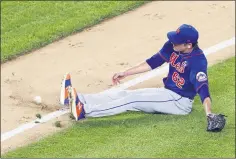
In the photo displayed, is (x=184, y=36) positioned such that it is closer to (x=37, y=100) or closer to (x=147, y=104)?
(x=147, y=104)

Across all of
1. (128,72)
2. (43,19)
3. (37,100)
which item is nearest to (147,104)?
(128,72)

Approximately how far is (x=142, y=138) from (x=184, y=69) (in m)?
0.95

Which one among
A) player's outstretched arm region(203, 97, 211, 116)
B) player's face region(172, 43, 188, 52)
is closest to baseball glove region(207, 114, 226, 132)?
player's outstretched arm region(203, 97, 211, 116)

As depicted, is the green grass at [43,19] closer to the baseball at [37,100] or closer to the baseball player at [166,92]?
the baseball at [37,100]

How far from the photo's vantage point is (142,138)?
9297 millimetres

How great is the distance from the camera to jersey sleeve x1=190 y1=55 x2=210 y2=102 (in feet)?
30.4

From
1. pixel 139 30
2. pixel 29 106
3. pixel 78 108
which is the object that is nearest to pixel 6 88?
pixel 29 106

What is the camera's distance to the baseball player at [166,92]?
373 inches

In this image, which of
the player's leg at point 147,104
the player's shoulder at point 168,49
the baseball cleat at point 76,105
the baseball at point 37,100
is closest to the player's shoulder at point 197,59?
the player's shoulder at point 168,49

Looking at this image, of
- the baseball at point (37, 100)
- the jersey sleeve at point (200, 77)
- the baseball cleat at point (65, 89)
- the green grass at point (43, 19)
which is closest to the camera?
the jersey sleeve at point (200, 77)

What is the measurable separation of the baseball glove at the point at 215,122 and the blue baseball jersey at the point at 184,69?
0.38m

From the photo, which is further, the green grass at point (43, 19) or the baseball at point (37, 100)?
the green grass at point (43, 19)

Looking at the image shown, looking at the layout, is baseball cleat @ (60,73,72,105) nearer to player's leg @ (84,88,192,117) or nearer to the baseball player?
the baseball player

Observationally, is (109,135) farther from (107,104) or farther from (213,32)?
(213,32)
